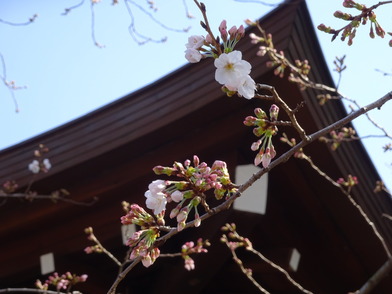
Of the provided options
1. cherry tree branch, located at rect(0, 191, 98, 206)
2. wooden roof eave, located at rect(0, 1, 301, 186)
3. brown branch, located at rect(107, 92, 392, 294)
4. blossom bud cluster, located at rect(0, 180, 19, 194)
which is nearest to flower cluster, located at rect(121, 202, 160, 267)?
brown branch, located at rect(107, 92, 392, 294)

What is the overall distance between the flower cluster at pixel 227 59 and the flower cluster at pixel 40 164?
1723 millimetres

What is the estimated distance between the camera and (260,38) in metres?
2.38

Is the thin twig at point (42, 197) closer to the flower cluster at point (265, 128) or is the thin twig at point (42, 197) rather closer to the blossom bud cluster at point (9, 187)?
the blossom bud cluster at point (9, 187)

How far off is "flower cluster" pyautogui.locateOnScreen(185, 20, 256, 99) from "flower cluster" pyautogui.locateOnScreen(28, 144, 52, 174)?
5.65 ft

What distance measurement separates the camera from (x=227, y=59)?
101 centimetres

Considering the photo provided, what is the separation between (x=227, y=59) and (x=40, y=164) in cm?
184

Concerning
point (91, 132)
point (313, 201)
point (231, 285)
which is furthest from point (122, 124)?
point (231, 285)

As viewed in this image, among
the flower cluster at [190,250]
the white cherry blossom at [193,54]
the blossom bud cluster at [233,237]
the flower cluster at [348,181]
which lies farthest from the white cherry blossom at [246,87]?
the flower cluster at [348,181]

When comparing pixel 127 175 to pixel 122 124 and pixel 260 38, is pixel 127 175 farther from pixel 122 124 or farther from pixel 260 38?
pixel 260 38

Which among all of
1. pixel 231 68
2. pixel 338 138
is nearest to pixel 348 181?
pixel 338 138

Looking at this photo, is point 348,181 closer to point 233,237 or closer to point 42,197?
point 233,237

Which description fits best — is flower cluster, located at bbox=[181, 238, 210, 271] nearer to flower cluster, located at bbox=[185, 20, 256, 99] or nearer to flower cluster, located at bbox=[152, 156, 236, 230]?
flower cluster, located at bbox=[152, 156, 236, 230]

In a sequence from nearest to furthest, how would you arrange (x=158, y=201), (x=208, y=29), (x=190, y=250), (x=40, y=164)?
1. (x=208, y=29)
2. (x=158, y=201)
3. (x=190, y=250)
4. (x=40, y=164)

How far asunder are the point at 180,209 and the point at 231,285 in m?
2.82
